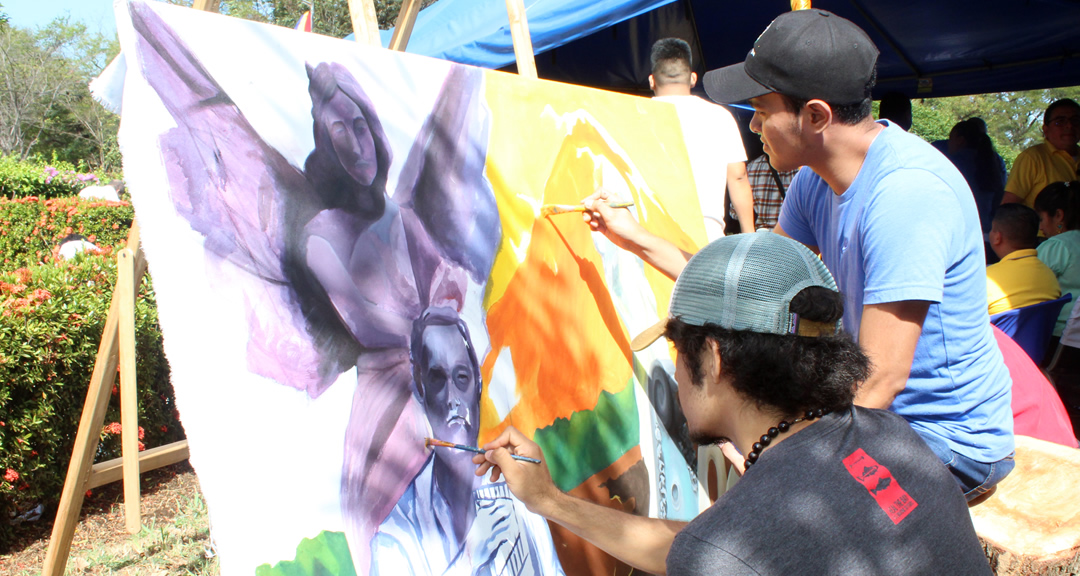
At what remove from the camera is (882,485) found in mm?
905

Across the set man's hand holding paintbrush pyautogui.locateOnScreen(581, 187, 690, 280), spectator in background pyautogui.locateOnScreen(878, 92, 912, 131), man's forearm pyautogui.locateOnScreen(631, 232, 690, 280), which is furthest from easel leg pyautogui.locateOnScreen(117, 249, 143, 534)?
spectator in background pyautogui.locateOnScreen(878, 92, 912, 131)

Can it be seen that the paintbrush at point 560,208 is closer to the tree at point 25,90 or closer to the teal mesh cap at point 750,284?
the teal mesh cap at point 750,284

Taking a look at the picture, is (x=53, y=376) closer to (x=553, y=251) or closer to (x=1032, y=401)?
(x=553, y=251)

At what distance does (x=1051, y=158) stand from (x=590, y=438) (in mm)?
3933

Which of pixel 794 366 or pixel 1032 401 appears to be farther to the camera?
pixel 1032 401

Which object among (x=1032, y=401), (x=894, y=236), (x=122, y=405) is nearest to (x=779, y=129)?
(x=894, y=236)

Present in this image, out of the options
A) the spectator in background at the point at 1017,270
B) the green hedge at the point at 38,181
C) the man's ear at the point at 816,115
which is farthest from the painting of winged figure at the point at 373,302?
the green hedge at the point at 38,181

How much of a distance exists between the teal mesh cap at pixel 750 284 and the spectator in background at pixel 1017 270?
2.29 meters

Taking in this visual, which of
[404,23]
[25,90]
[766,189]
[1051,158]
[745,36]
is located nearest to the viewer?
[404,23]

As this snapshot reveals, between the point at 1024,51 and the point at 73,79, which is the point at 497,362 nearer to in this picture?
the point at 1024,51

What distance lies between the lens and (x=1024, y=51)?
540cm

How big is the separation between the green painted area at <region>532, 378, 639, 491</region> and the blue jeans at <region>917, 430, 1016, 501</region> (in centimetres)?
69

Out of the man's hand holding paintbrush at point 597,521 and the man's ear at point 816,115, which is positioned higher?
the man's ear at point 816,115

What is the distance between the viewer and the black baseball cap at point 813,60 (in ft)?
4.34
